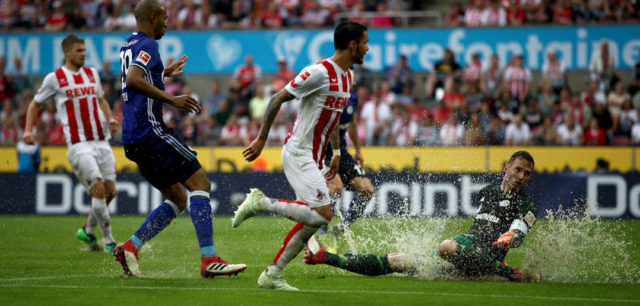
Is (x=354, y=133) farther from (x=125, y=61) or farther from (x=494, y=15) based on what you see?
(x=494, y=15)

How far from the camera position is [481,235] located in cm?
784

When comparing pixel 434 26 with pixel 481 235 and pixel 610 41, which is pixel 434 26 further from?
pixel 481 235

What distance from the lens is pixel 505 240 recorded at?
7.32 meters

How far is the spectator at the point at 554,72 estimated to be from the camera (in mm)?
19672

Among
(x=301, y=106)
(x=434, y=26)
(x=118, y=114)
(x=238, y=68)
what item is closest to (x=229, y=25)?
(x=238, y=68)

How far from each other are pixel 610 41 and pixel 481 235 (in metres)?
13.5

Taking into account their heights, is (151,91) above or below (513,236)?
above

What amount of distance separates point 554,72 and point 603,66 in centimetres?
108

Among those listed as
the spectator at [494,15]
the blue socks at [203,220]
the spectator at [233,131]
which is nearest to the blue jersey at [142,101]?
the blue socks at [203,220]

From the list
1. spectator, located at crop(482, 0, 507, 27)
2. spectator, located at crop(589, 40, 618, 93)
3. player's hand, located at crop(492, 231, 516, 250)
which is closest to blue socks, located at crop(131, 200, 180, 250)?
player's hand, located at crop(492, 231, 516, 250)

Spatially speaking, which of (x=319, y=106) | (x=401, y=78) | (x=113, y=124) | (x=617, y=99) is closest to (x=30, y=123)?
(x=113, y=124)

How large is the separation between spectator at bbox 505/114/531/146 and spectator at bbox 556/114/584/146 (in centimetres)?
64

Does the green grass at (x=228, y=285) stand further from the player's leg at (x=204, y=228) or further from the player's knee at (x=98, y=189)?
the player's knee at (x=98, y=189)

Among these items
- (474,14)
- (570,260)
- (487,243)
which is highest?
(474,14)
